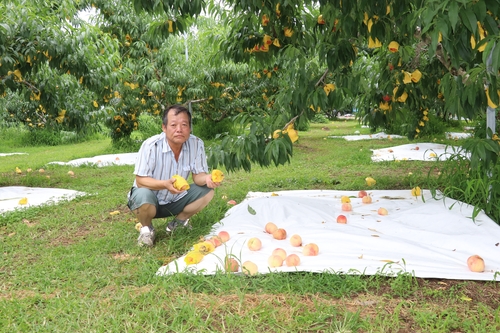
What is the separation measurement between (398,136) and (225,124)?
4811 mm

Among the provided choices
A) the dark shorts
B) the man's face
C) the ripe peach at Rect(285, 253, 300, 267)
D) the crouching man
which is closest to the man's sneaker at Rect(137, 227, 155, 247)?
the crouching man

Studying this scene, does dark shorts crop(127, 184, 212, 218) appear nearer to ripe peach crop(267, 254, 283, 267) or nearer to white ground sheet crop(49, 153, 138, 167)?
ripe peach crop(267, 254, 283, 267)

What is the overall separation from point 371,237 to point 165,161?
1.42 metres

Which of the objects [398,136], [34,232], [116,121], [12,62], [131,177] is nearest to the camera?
[34,232]

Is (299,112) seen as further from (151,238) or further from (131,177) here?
(131,177)

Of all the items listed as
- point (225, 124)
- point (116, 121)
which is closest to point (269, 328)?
point (116, 121)

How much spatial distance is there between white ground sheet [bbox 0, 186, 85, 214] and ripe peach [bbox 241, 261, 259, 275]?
2.93m

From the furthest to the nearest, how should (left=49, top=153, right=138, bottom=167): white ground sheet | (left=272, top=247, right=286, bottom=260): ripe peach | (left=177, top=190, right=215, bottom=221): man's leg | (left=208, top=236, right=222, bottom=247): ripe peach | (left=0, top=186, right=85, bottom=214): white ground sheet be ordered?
(left=49, top=153, right=138, bottom=167): white ground sheet
(left=0, top=186, right=85, bottom=214): white ground sheet
(left=177, top=190, right=215, bottom=221): man's leg
(left=208, top=236, right=222, bottom=247): ripe peach
(left=272, top=247, right=286, bottom=260): ripe peach

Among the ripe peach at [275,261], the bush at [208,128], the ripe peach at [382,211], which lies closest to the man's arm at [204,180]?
the ripe peach at [275,261]

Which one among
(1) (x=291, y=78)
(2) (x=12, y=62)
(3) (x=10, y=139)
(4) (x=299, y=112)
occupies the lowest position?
(3) (x=10, y=139)

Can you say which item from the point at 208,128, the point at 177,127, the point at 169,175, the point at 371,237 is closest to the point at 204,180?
the point at 169,175

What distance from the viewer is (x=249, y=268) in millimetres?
2301

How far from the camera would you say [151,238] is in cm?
296

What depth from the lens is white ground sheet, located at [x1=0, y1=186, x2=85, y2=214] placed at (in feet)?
14.7
